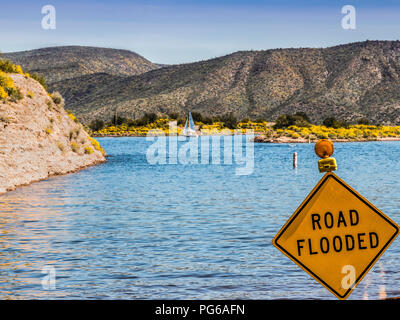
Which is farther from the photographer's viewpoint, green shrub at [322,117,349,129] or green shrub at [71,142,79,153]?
green shrub at [322,117,349,129]

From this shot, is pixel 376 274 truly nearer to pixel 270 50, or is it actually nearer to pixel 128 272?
pixel 128 272

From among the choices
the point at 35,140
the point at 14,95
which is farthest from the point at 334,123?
the point at 35,140

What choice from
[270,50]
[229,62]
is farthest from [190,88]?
[270,50]

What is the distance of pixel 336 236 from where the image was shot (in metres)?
5.42

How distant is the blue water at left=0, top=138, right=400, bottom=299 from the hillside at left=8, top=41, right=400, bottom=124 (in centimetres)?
11096

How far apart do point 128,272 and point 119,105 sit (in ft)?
511

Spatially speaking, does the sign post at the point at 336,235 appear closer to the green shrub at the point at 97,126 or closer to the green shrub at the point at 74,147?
the green shrub at the point at 74,147

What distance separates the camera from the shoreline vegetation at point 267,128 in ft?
358

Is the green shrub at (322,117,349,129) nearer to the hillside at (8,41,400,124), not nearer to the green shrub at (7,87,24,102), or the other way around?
the hillside at (8,41,400,124)

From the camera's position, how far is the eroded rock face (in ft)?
98.5

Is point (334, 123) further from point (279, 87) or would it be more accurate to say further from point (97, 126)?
point (97, 126)

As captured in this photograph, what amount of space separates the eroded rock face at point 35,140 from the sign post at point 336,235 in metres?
22.6

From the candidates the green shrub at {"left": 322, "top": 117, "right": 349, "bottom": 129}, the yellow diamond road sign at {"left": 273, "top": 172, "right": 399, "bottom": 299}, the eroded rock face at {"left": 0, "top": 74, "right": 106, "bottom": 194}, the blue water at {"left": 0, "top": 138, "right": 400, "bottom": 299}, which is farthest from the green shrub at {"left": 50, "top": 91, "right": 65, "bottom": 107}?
the green shrub at {"left": 322, "top": 117, "right": 349, "bottom": 129}

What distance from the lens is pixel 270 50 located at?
163 m
